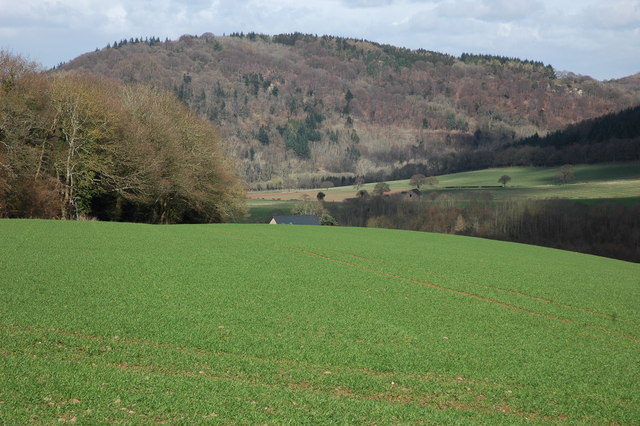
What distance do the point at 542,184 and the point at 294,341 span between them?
155 metres

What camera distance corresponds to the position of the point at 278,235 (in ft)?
149

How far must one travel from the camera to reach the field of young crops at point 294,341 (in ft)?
36.3

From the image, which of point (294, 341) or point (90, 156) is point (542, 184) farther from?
point (294, 341)

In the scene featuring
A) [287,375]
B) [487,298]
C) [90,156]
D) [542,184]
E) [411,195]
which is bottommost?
[487,298]

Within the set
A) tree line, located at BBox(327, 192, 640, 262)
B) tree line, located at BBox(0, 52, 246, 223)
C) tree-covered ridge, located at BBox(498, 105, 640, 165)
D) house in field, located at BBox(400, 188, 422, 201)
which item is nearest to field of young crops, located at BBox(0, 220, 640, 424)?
tree line, located at BBox(0, 52, 246, 223)

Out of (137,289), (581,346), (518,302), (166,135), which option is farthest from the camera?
(166,135)

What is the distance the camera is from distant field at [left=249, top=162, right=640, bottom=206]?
132 m

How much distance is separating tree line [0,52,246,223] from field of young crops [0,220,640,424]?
18245 millimetres

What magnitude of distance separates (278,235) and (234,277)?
67.9ft

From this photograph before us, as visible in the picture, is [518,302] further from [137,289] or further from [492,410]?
[137,289]

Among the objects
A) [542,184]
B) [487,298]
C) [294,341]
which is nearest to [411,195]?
[542,184]

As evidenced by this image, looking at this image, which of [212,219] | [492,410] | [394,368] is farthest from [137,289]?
[212,219]

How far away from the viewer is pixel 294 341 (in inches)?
619

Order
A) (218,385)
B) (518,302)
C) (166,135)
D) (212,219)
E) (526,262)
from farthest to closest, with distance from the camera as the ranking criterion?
(212,219), (166,135), (526,262), (518,302), (218,385)
